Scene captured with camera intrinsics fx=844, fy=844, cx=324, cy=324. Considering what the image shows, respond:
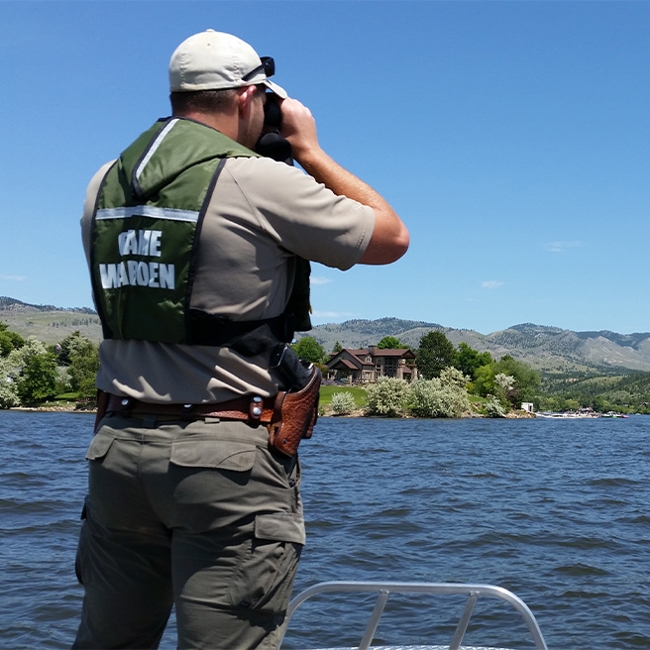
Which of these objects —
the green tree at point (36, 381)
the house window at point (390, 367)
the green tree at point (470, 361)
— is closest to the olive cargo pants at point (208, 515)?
the green tree at point (36, 381)

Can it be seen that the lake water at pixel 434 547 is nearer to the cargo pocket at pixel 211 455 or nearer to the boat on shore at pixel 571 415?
the cargo pocket at pixel 211 455

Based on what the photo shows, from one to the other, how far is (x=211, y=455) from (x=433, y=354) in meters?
137

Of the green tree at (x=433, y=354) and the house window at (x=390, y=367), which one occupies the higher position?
the green tree at (x=433, y=354)

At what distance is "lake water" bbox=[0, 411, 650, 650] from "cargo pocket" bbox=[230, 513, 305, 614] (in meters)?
6.54

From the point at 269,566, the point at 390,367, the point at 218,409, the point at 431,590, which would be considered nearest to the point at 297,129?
the point at 218,409

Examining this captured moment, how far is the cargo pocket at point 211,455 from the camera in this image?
2479mm

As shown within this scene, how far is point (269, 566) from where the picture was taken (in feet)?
8.27

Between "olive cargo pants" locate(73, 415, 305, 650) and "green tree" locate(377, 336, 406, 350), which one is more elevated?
"green tree" locate(377, 336, 406, 350)

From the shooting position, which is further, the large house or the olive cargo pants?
the large house

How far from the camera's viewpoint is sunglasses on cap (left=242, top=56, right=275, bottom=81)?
2777 mm

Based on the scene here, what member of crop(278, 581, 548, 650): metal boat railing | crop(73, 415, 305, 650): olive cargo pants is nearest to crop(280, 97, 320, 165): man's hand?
crop(73, 415, 305, 650): olive cargo pants

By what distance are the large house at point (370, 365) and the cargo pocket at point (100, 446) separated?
5584 inches

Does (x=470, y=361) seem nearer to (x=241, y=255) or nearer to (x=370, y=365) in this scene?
(x=370, y=365)

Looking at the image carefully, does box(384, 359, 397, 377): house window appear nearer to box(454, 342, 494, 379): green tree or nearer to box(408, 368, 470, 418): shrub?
box(454, 342, 494, 379): green tree
